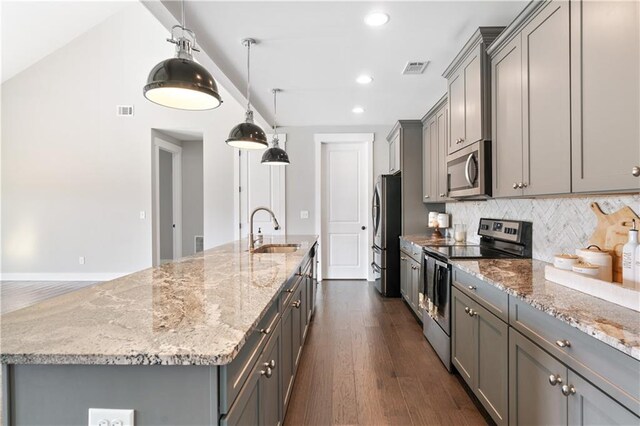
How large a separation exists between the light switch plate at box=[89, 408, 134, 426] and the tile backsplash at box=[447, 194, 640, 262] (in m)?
2.17

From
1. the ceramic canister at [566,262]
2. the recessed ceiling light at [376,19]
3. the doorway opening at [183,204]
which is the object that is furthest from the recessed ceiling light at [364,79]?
the doorway opening at [183,204]

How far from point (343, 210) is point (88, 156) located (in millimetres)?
4675

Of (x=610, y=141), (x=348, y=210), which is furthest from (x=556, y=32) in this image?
(x=348, y=210)

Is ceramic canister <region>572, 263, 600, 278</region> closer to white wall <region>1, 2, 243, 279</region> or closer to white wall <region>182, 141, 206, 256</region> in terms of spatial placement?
white wall <region>1, 2, 243, 279</region>

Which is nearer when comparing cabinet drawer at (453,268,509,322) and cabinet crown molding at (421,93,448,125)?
cabinet drawer at (453,268,509,322)

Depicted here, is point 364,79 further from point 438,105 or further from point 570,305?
point 570,305

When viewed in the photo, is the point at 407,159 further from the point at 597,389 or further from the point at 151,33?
the point at 151,33

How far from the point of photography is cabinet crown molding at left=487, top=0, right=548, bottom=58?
1683 mm

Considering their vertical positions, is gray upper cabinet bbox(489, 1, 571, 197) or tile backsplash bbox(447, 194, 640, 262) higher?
gray upper cabinet bbox(489, 1, 571, 197)

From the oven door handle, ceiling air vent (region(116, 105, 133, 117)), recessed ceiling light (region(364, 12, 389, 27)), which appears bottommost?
the oven door handle

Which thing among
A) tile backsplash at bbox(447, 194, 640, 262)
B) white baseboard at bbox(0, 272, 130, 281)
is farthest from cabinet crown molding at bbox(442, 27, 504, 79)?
white baseboard at bbox(0, 272, 130, 281)

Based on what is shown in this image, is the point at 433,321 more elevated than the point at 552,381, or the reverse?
the point at 552,381

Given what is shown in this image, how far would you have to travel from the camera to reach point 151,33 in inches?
218

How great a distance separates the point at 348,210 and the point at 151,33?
4654mm
